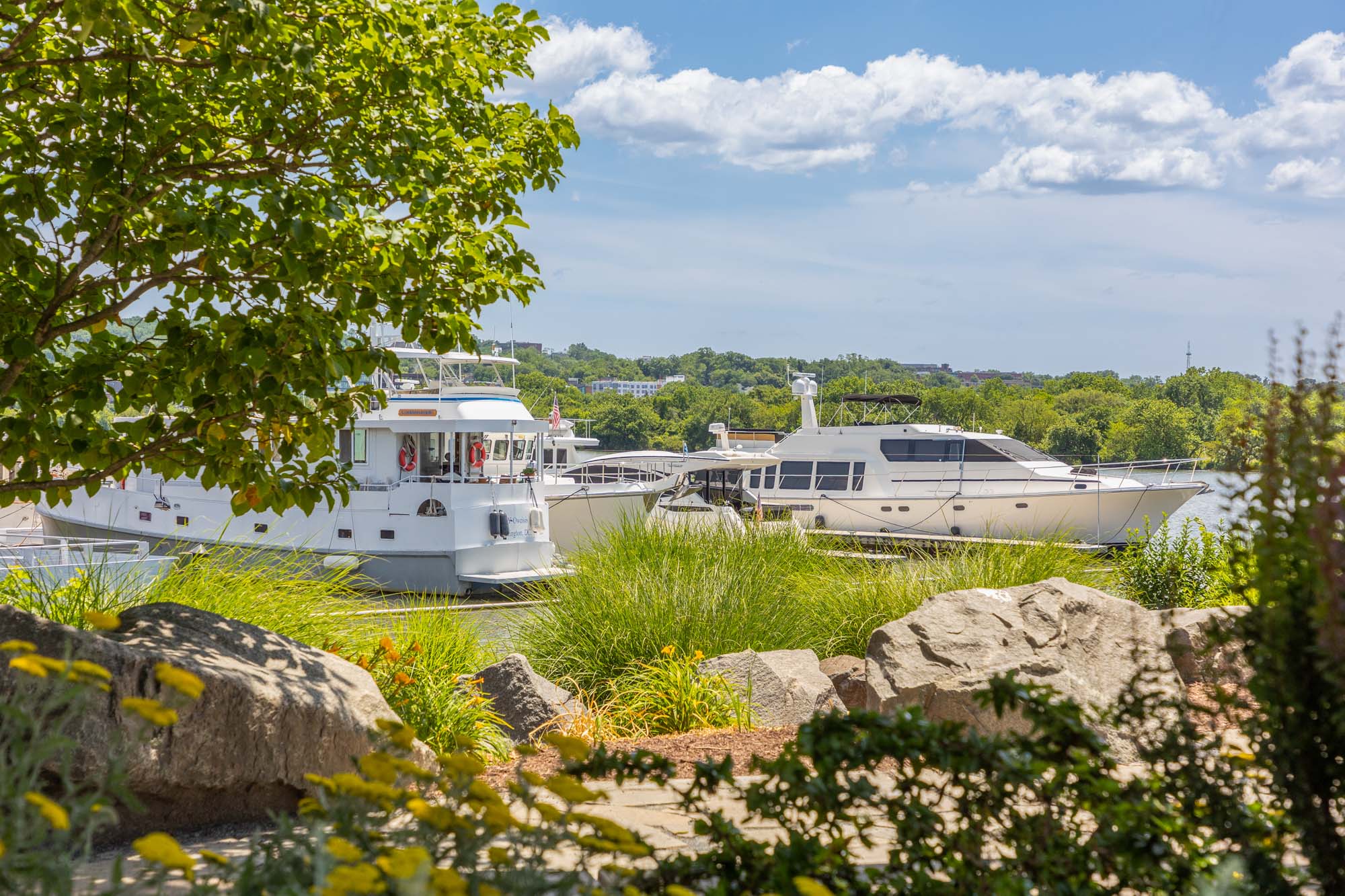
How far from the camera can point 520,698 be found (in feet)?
21.5

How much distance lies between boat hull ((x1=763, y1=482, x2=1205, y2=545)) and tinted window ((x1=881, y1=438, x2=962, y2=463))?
109 cm

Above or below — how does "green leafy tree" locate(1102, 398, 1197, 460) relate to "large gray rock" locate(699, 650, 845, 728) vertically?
above

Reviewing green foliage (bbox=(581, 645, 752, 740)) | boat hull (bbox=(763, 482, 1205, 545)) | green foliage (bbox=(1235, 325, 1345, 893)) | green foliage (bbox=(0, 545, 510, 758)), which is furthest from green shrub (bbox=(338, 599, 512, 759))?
boat hull (bbox=(763, 482, 1205, 545))

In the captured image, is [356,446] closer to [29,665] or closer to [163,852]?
[29,665]

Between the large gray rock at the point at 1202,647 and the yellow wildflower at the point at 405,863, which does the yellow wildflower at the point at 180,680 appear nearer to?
the yellow wildflower at the point at 405,863

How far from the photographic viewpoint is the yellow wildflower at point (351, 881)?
5.65 ft

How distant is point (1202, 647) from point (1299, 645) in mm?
444

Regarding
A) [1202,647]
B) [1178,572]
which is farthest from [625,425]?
[1202,647]

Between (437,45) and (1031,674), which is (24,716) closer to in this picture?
(437,45)

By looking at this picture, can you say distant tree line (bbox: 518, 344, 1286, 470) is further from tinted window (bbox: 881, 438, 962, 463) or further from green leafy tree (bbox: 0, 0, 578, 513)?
→ green leafy tree (bbox: 0, 0, 578, 513)

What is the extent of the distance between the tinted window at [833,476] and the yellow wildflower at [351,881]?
1028 inches

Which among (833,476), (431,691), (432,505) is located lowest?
(431,691)

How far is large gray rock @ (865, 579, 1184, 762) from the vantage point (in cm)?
591

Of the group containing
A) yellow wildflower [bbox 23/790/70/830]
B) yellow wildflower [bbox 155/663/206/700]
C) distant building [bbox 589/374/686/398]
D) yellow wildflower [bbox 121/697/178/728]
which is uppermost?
distant building [bbox 589/374/686/398]
